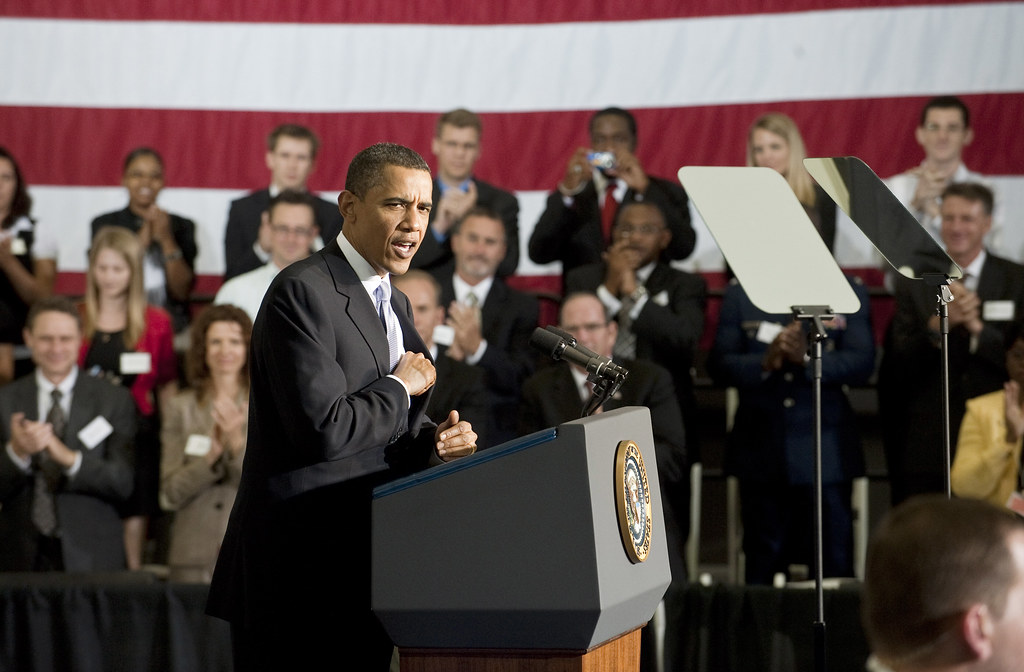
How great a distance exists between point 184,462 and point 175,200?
156cm

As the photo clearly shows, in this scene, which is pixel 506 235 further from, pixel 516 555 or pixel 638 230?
pixel 516 555

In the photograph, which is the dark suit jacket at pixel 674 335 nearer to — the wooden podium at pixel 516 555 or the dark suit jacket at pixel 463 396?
the dark suit jacket at pixel 463 396

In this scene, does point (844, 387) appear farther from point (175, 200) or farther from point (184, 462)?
point (175, 200)

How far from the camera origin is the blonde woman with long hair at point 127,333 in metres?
5.31

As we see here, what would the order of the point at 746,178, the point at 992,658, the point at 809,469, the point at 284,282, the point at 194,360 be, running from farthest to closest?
the point at 194,360, the point at 809,469, the point at 746,178, the point at 284,282, the point at 992,658

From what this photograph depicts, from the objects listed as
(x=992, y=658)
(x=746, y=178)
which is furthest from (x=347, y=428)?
(x=746, y=178)

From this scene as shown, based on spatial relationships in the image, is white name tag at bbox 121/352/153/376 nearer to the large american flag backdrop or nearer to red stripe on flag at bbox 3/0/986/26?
the large american flag backdrop

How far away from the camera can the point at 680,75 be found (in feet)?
19.2

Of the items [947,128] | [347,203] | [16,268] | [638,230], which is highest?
[947,128]

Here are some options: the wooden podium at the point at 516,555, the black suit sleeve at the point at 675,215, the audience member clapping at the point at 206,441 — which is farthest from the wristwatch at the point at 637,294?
the wooden podium at the point at 516,555

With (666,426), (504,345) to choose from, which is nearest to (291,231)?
(504,345)

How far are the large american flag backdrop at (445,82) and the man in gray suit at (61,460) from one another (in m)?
1.01

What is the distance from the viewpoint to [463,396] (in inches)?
195

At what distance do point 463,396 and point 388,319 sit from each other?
252 centimetres
